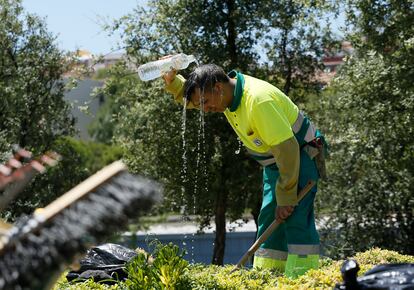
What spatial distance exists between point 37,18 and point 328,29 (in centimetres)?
502

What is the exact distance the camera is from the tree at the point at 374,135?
10.8 meters

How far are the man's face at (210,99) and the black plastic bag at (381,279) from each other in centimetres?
288

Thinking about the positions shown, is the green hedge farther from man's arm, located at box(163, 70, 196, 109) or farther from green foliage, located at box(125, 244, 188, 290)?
man's arm, located at box(163, 70, 196, 109)

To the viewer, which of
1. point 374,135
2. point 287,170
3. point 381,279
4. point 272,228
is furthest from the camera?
point 374,135

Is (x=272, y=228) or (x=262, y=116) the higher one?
(x=262, y=116)

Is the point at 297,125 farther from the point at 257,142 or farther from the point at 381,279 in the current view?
the point at 381,279

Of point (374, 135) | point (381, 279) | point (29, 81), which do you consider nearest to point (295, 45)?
point (374, 135)

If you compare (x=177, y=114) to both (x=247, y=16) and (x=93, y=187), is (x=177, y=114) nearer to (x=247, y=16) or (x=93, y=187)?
(x=247, y=16)

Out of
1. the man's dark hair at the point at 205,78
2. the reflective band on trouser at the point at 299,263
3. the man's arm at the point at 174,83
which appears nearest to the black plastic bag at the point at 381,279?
the reflective band on trouser at the point at 299,263

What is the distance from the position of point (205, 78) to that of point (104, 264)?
5.67 ft

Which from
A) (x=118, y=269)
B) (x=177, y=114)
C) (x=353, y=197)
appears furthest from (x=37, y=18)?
(x=118, y=269)

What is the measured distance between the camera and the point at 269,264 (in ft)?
19.4

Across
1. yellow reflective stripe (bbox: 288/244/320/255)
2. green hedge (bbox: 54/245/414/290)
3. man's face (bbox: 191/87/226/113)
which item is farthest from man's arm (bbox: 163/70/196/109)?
green hedge (bbox: 54/245/414/290)

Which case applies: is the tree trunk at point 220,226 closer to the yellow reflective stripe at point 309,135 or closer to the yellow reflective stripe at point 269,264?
the yellow reflective stripe at point 269,264
